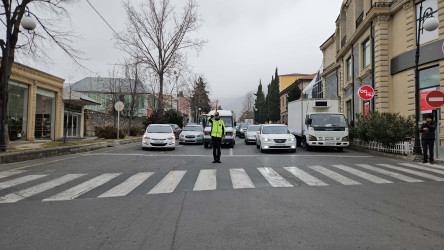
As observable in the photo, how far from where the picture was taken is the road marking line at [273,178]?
22.3 feet

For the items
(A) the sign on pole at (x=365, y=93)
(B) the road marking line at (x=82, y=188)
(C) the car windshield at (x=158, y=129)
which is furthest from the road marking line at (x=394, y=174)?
(C) the car windshield at (x=158, y=129)

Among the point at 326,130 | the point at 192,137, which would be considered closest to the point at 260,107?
the point at 192,137

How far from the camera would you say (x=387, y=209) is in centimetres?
478

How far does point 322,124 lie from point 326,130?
49 cm

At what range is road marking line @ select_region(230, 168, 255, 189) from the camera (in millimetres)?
6676

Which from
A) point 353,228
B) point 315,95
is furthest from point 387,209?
point 315,95

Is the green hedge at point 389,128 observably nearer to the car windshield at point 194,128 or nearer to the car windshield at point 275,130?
the car windshield at point 275,130

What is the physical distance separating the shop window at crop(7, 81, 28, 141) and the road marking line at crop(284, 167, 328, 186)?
16.8 m

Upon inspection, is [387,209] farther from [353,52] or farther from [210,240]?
[353,52]

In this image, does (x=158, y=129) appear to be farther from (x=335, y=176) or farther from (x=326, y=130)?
(x=335, y=176)

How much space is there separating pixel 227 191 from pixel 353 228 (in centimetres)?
274

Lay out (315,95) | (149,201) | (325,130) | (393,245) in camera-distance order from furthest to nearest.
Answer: (315,95), (325,130), (149,201), (393,245)

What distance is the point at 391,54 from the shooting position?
20047mm

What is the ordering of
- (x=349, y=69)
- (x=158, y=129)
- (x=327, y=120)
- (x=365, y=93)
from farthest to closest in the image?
(x=349, y=69) → (x=158, y=129) → (x=327, y=120) → (x=365, y=93)
